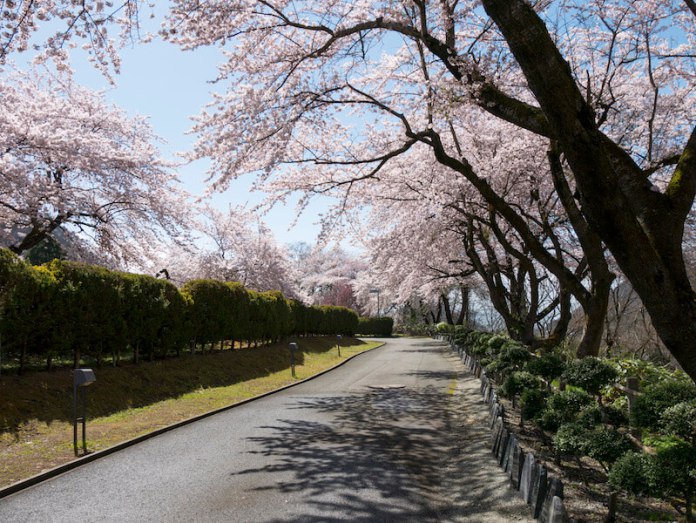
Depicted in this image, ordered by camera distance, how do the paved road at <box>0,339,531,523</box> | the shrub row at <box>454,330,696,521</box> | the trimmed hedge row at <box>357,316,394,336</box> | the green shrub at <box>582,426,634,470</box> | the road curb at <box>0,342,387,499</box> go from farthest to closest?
the trimmed hedge row at <box>357,316,394,336</box>
the road curb at <box>0,342,387,499</box>
the paved road at <box>0,339,531,523</box>
the green shrub at <box>582,426,634,470</box>
the shrub row at <box>454,330,696,521</box>

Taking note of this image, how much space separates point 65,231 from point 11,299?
23.0ft

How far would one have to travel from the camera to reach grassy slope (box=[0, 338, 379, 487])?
731 cm

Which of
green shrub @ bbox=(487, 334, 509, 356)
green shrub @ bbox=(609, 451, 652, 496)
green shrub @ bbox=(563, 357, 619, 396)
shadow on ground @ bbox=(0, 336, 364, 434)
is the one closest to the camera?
green shrub @ bbox=(609, 451, 652, 496)

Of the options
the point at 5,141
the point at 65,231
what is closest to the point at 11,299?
the point at 5,141

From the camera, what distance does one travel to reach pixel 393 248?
21.4 meters

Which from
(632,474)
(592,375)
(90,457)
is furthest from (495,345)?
(90,457)

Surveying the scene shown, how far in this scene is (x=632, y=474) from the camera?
13.3ft

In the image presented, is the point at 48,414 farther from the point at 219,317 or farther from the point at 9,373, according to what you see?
the point at 219,317

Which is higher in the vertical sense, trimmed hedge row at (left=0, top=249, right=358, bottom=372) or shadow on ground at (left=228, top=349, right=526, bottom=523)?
trimmed hedge row at (left=0, top=249, right=358, bottom=372)

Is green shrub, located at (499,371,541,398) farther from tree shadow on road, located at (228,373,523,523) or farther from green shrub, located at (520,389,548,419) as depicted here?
green shrub, located at (520,389,548,419)

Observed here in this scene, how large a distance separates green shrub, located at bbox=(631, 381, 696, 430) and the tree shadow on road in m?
1.64

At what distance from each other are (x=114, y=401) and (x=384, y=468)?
6820 millimetres

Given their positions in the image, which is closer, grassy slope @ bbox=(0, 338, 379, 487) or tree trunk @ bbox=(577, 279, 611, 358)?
grassy slope @ bbox=(0, 338, 379, 487)

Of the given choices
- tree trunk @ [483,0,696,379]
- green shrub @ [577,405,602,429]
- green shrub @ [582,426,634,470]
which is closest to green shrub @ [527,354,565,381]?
green shrub @ [577,405,602,429]
